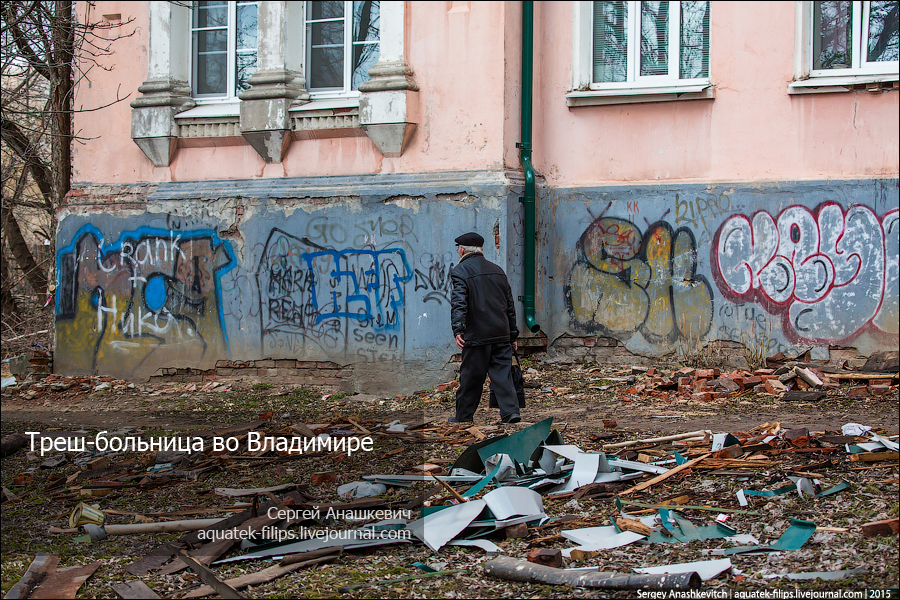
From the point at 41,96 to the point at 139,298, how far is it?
3521 mm

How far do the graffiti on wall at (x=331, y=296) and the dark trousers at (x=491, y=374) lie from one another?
2488mm

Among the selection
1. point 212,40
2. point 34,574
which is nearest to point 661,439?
point 34,574

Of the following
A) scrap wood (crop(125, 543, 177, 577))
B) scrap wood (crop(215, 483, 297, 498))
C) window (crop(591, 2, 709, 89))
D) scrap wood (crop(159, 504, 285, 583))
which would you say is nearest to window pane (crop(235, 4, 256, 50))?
window (crop(591, 2, 709, 89))

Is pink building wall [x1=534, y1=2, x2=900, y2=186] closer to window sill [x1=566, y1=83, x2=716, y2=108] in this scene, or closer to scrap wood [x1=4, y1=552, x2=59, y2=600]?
window sill [x1=566, y1=83, x2=716, y2=108]

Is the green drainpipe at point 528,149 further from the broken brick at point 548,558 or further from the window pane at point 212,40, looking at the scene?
the broken brick at point 548,558

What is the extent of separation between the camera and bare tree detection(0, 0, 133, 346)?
9500 millimetres

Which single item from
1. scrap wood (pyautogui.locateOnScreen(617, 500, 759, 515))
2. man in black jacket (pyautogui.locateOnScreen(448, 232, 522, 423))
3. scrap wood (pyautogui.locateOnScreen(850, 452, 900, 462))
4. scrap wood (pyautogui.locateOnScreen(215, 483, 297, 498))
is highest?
man in black jacket (pyautogui.locateOnScreen(448, 232, 522, 423))

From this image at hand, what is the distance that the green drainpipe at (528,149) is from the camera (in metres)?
9.73

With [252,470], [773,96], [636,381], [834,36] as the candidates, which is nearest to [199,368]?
[252,470]

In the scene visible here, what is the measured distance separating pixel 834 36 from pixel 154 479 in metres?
8.11

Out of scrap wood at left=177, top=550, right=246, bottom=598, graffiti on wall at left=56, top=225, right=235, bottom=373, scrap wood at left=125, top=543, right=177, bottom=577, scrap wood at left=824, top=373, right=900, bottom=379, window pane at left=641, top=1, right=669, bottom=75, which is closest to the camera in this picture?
scrap wood at left=177, top=550, right=246, bottom=598

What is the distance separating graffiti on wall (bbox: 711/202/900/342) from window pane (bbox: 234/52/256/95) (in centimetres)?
609

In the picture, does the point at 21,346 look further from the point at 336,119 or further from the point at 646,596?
the point at 646,596

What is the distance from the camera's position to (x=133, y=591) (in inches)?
157
